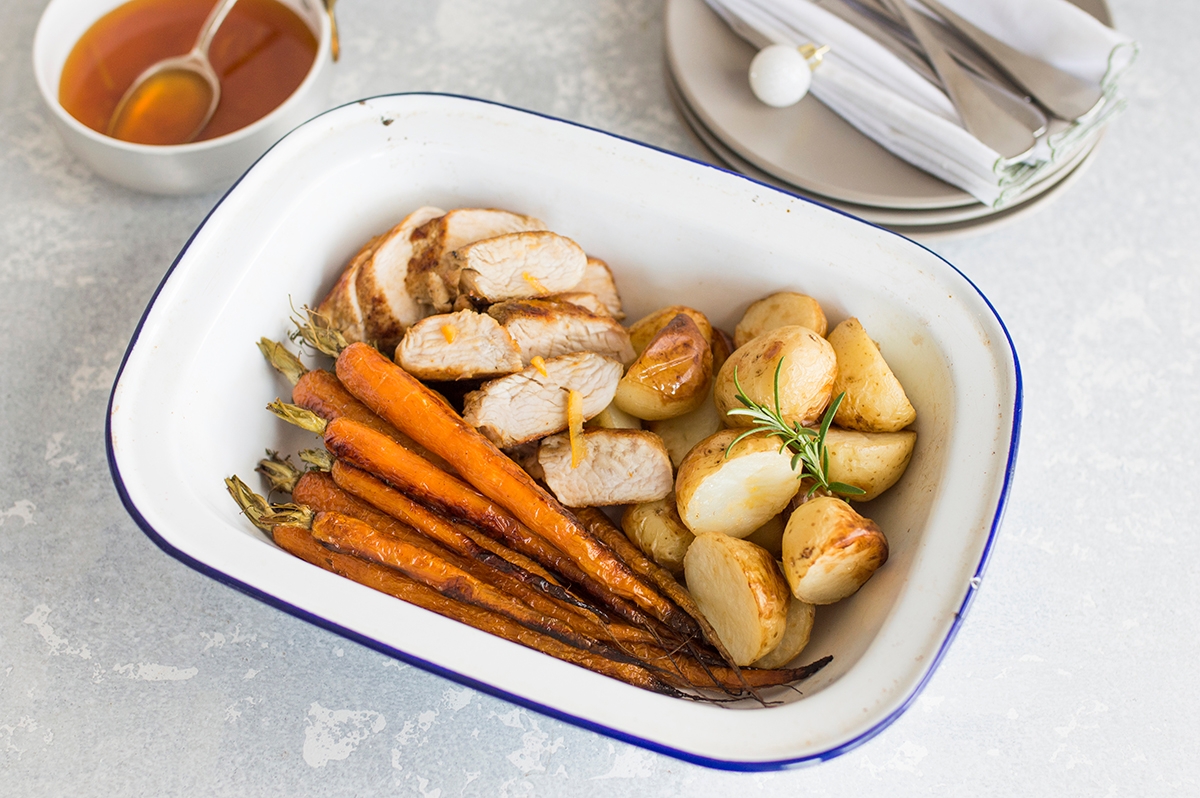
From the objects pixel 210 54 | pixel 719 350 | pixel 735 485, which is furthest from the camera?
pixel 210 54

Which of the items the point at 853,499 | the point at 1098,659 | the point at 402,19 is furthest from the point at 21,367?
the point at 1098,659

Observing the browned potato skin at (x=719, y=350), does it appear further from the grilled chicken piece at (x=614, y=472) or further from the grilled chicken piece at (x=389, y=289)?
the grilled chicken piece at (x=389, y=289)

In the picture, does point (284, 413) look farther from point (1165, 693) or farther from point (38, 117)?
point (1165, 693)

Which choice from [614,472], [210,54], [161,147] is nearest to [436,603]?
[614,472]

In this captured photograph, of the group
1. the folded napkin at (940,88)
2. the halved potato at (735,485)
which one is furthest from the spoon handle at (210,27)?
the halved potato at (735,485)

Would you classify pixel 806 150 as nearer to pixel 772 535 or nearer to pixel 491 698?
pixel 772 535

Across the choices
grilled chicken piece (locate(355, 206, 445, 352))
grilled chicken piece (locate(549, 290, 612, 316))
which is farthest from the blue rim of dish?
grilled chicken piece (locate(549, 290, 612, 316))

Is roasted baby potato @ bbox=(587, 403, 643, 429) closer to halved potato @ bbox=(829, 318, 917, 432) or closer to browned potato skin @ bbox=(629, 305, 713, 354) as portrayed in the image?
browned potato skin @ bbox=(629, 305, 713, 354)
